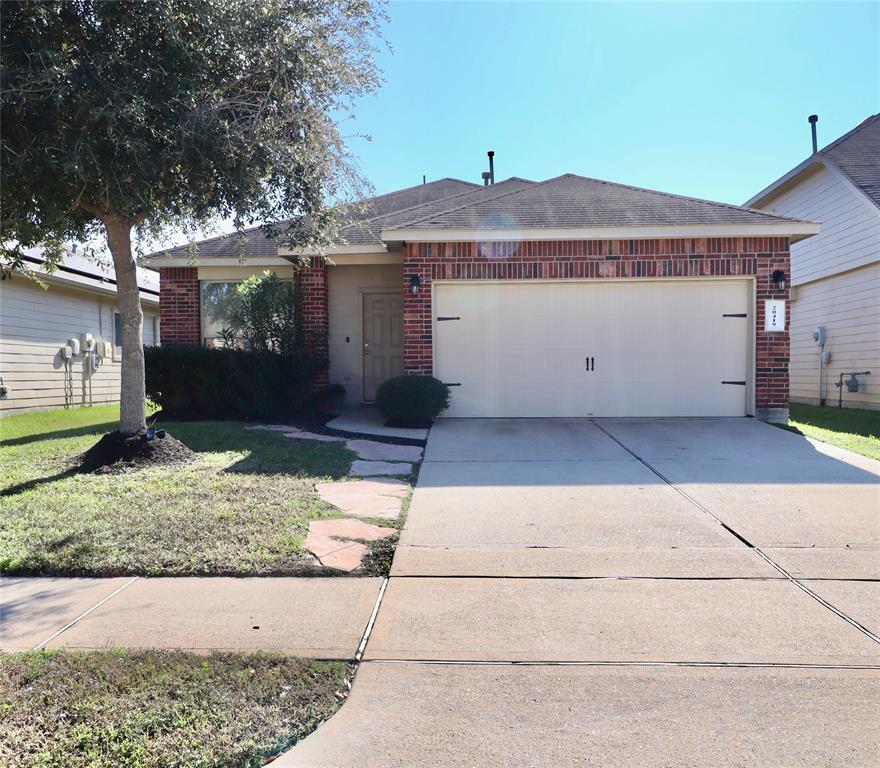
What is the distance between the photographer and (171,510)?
15.6 ft

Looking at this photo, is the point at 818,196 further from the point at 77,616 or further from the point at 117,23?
the point at 77,616

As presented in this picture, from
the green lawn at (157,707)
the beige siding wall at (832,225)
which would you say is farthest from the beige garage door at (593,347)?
the green lawn at (157,707)

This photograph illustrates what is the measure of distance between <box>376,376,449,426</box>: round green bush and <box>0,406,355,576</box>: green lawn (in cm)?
146

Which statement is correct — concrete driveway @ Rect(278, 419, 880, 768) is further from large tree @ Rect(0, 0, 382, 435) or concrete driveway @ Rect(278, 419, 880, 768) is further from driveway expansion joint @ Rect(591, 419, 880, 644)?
large tree @ Rect(0, 0, 382, 435)

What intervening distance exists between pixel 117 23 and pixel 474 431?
600 cm

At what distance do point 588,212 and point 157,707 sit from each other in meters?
9.03

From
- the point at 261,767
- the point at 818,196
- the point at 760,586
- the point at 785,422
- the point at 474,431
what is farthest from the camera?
the point at 818,196

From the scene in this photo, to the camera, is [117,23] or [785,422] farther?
[785,422]

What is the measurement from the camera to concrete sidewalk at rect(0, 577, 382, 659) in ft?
9.46

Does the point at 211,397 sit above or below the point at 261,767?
above

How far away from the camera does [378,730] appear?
2279mm

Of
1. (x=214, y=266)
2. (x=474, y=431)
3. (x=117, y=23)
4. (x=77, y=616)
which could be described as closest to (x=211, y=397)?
(x=214, y=266)

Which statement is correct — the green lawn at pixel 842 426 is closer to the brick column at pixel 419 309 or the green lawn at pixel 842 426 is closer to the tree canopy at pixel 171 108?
the brick column at pixel 419 309

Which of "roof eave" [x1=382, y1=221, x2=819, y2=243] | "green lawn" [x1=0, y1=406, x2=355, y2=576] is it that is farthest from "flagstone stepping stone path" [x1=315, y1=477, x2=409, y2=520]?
"roof eave" [x1=382, y1=221, x2=819, y2=243]
